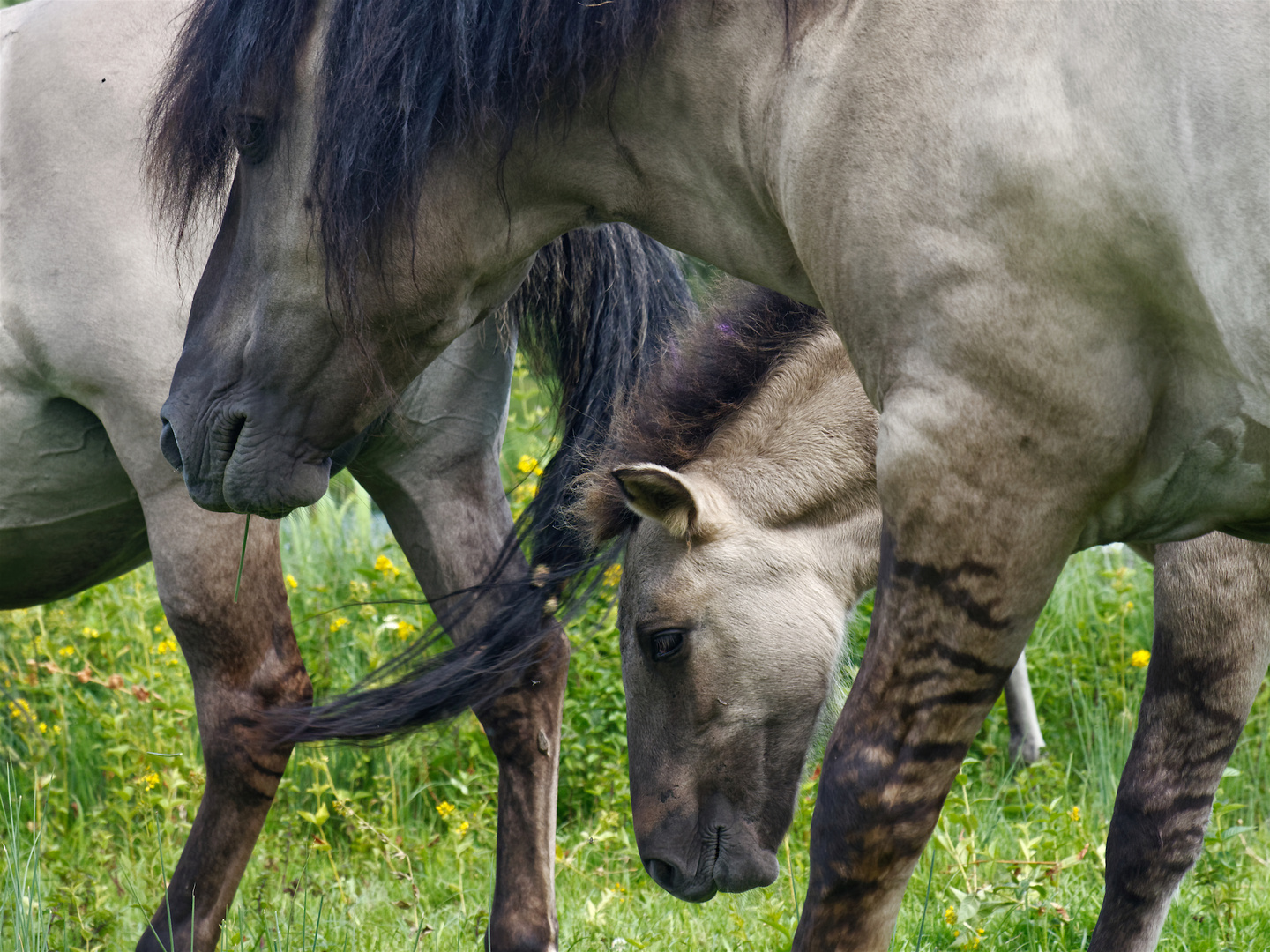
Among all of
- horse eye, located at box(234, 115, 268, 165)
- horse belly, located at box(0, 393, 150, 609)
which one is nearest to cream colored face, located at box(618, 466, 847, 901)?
horse eye, located at box(234, 115, 268, 165)

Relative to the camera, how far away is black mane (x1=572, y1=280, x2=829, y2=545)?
2.83m

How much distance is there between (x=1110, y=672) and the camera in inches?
186

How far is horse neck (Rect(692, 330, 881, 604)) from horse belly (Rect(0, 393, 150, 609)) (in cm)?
144

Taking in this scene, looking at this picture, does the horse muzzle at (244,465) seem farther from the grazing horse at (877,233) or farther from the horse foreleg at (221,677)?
the horse foreleg at (221,677)

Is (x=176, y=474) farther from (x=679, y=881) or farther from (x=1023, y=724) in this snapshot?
(x=1023, y=724)

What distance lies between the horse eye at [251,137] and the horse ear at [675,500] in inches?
36.0

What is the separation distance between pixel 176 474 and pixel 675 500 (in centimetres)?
113

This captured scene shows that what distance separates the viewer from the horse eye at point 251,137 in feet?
6.41

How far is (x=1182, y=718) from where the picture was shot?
2.40 m

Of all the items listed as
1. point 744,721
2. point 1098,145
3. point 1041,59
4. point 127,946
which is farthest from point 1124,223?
point 127,946

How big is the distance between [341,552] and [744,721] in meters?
3.36

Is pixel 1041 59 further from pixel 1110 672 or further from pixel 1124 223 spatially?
Result: pixel 1110 672

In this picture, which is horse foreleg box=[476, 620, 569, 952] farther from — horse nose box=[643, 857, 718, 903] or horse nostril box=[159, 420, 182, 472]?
horse nostril box=[159, 420, 182, 472]

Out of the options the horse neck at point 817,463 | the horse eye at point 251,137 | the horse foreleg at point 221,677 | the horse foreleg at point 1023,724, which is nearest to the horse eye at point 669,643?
the horse neck at point 817,463
